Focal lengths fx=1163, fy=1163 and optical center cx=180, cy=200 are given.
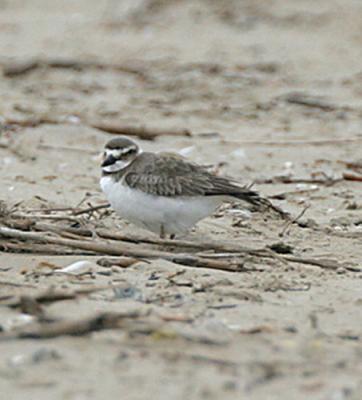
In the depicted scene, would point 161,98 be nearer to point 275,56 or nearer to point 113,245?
point 275,56

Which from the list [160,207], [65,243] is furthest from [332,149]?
[65,243]

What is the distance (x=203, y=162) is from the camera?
927cm

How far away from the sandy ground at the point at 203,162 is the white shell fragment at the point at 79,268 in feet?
0.19

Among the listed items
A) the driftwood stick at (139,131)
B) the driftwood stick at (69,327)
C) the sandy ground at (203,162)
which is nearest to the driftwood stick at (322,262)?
the sandy ground at (203,162)

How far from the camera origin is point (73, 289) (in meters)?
5.27

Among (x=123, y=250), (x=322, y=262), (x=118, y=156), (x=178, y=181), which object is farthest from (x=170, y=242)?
(x=118, y=156)

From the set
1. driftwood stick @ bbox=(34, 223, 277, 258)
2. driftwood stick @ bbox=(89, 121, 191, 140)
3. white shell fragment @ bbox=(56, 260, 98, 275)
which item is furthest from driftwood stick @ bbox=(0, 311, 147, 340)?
driftwood stick @ bbox=(89, 121, 191, 140)

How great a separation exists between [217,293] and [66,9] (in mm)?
13435

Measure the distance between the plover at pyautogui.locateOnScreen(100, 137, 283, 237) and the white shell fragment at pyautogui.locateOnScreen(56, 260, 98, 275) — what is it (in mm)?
713

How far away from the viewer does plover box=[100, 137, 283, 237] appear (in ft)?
21.2

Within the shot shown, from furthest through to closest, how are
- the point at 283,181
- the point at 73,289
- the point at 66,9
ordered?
the point at 66,9 < the point at 283,181 < the point at 73,289

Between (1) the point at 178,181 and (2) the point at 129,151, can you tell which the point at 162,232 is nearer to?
(1) the point at 178,181

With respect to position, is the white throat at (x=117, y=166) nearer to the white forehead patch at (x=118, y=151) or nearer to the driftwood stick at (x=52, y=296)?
the white forehead patch at (x=118, y=151)

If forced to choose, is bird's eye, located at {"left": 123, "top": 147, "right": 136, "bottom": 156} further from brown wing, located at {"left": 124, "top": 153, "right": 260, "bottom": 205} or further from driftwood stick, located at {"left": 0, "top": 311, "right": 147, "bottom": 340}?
driftwood stick, located at {"left": 0, "top": 311, "right": 147, "bottom": 340}
